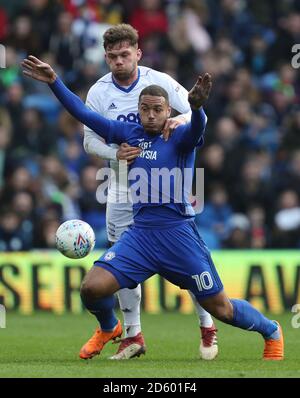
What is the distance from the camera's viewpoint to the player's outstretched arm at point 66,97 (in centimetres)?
960

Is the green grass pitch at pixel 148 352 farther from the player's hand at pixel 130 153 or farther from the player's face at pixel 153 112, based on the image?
the player's face at pixel 153 112

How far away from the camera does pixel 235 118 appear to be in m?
18.9

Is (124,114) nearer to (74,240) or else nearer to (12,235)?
(74,240)

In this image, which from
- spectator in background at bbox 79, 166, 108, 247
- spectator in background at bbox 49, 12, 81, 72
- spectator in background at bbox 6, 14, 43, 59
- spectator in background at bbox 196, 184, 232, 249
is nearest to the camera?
spectator in background at bbox 79, 166, 108, 247

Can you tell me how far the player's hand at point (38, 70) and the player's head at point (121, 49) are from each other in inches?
33.0

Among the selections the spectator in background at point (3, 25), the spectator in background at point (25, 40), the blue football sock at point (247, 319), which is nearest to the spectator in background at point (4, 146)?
the spectator in background at point (25, 40)

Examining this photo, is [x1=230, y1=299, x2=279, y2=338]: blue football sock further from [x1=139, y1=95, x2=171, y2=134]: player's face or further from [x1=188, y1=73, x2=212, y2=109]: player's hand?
[x1=188, y1=73, x2=212, y2=109]: player's hand

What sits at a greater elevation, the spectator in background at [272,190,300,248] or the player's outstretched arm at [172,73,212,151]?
the player's outstretched arm at [172,73,212,151]

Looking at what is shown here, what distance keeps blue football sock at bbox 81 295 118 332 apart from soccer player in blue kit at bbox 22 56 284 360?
116 mm

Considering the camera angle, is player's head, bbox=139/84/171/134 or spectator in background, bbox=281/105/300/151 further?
spectator in background, bbox=281/105/300/151

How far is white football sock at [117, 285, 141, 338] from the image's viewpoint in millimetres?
10547

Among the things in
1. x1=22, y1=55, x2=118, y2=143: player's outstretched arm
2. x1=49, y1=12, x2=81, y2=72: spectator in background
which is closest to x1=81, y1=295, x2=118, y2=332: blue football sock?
x1=22, y1=55, x2=118, y2=143: player's outstretched arm

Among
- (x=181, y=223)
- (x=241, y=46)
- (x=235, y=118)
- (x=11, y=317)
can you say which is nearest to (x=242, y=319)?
(x=181, y=223)
